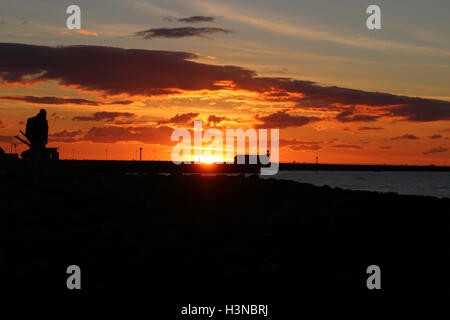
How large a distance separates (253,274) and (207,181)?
1785cm

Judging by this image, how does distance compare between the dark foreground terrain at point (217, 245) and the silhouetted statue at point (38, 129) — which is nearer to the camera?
the dark foreground terrain at point (217, 245)

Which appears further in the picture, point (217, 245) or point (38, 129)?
point (38, 129)

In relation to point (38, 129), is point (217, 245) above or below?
below

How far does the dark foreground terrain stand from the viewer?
47.3ft

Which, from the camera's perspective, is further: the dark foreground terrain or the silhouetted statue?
the silhouetted statue

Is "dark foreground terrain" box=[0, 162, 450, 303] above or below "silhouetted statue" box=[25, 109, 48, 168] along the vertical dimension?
below

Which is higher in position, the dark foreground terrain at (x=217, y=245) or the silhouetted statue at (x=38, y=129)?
the silhouetted statue at (x=38, y=129)

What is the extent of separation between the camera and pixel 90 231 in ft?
59.9

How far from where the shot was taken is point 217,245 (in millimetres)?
17250

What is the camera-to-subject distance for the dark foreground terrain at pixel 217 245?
14414mm

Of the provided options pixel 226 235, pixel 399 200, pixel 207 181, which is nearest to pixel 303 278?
pixel 226 235
